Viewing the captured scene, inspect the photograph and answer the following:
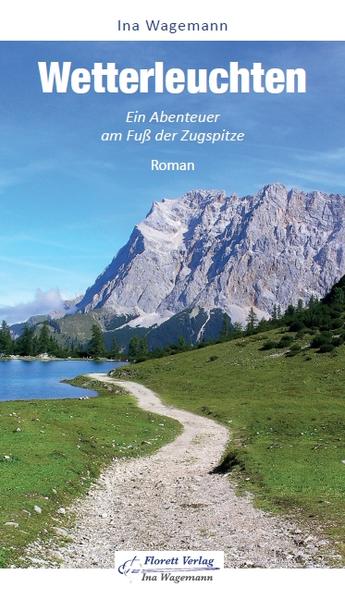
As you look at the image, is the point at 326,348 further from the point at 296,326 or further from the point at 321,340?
the point at 296,326

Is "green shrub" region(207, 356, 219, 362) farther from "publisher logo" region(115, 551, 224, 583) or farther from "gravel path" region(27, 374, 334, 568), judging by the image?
"publisher logo" region(115, 551, 224, 583)

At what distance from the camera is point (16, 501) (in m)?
20.6

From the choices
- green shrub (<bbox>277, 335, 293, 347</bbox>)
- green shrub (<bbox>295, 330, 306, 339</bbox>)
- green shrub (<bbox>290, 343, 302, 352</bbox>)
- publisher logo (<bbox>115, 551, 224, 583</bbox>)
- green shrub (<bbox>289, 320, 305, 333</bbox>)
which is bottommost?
publisher logo (<bbox>115, 551, 224, 583</bbox>)

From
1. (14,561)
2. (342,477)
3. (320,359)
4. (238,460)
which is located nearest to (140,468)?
(238,460)

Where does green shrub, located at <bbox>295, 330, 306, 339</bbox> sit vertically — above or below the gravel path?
above

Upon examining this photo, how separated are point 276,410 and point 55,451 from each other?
30.1 m

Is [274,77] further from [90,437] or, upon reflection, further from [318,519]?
[90,437]

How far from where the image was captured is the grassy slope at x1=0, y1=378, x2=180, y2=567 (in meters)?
19.1

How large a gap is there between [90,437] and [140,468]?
724cm

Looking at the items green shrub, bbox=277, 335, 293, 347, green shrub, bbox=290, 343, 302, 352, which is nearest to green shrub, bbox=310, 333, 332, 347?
green shrub, bbox=290, 343, 302, 352
